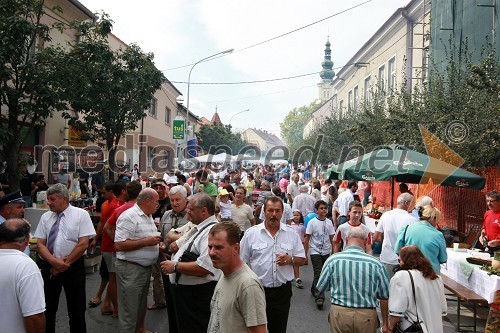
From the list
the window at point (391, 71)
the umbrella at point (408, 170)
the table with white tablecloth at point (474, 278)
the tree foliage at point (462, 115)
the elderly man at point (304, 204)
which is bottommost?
the table with white tablecloth at point (474, 278)

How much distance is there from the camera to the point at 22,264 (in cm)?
324

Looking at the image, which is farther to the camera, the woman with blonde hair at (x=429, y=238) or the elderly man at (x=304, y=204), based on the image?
the elderly man at (x=304, y=204)

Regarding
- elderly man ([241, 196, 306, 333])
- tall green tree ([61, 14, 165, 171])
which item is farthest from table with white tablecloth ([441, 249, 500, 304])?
tall green tree ([61, 14, 165, 171])

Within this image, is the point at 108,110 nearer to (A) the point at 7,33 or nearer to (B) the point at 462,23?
(A) the point at 7,33

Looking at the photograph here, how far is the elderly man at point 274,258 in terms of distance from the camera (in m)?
4.76

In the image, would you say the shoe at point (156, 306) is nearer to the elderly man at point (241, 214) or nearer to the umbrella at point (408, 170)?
the elderly man at point (241, 214)

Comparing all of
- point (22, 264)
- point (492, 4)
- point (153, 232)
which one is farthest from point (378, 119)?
point (22, 264)

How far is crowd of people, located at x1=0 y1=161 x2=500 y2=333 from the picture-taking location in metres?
3.11

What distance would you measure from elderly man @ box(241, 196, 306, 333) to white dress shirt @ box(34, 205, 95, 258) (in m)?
1.85

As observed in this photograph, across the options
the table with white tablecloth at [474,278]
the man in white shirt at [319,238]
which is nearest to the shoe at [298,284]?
the man in white shirt at [319,238]

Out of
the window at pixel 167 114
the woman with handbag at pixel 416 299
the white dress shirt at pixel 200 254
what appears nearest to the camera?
the white dress shirt at pixel 200 254

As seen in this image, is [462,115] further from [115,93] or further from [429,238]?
[115,93]

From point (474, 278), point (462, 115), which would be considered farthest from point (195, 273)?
point (462, 115)

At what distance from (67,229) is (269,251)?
7.56ft
